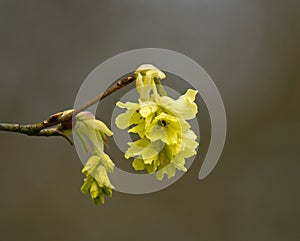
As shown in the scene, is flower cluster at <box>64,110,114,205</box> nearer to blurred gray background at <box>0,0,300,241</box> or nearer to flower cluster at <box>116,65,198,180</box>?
flower cluster at <box>116,65,198,180</box>

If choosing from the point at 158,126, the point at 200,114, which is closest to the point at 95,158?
the point at 158,126

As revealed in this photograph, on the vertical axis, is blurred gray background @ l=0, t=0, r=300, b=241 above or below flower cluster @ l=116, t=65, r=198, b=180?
above

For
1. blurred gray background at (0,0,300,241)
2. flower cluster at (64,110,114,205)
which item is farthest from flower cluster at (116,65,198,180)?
blurred gray background at (0,0,300,241)

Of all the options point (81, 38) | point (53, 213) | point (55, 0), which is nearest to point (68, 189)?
point (53, 213)

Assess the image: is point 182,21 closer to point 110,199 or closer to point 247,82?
point 247,82

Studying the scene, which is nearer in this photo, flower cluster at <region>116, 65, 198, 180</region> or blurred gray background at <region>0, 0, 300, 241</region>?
flower cluster at <region>116, 65, 198, 180</region>

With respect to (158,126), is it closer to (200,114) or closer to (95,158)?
(95,158)
